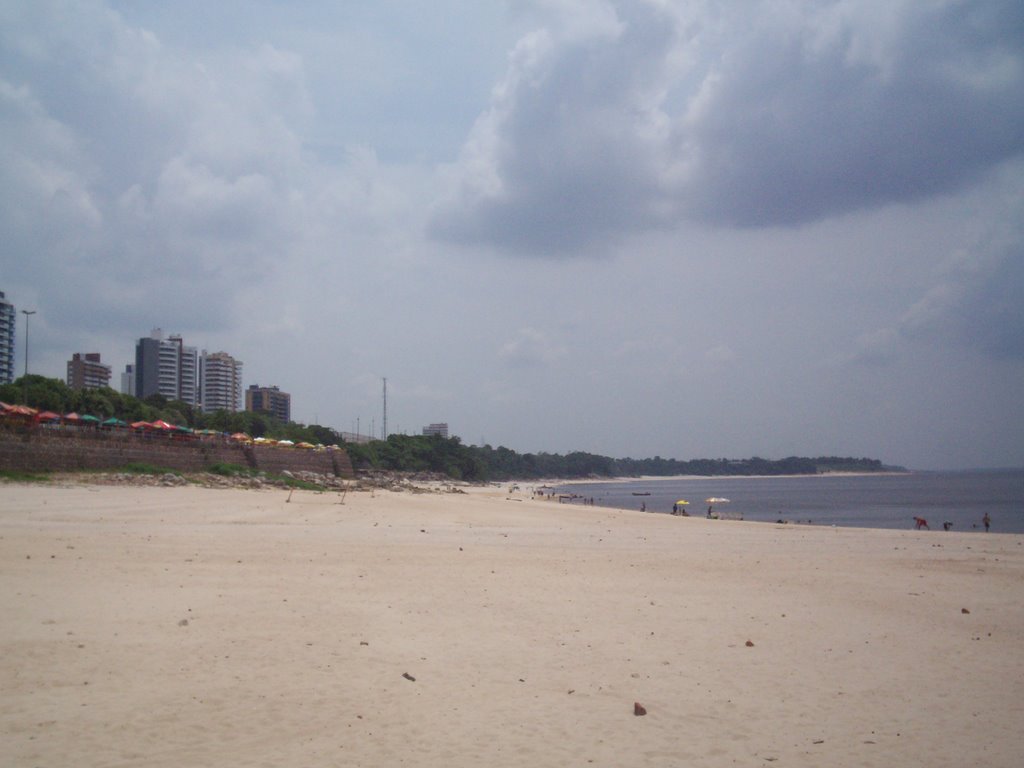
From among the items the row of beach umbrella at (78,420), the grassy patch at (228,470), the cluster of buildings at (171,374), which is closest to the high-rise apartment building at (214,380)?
the cluster of buildings at (171,374)

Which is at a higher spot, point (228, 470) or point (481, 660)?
point (228, 470)

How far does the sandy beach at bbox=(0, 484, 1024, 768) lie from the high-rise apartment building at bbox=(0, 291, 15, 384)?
116 meters

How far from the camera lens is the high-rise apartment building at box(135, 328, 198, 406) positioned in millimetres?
157000

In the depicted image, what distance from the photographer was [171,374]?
16088 cm

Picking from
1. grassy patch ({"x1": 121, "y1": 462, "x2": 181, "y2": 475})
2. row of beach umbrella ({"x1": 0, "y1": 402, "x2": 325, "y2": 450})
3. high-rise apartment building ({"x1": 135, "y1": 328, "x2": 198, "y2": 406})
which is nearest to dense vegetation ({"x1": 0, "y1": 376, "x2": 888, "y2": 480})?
row of beach umbrella ({"x1": 0, "y1": 402, "x2": 325, "y2": 450})

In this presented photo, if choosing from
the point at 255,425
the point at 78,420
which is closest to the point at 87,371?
the point at 255,425

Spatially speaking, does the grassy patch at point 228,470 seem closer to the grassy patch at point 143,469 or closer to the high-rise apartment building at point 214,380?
the grassy patch at point 143,469

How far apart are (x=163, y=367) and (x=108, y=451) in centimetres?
13365

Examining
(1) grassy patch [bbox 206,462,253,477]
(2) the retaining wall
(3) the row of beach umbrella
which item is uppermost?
(3) the row of beach umbrella

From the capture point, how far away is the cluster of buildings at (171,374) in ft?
380

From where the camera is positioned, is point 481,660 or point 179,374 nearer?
point 481,660

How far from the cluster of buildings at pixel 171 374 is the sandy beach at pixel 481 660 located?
395 ft

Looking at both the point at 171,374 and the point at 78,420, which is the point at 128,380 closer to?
the point at 171,374

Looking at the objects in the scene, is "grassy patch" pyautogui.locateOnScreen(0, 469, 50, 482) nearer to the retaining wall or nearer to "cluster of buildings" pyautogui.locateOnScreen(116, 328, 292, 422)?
the retaining wall
